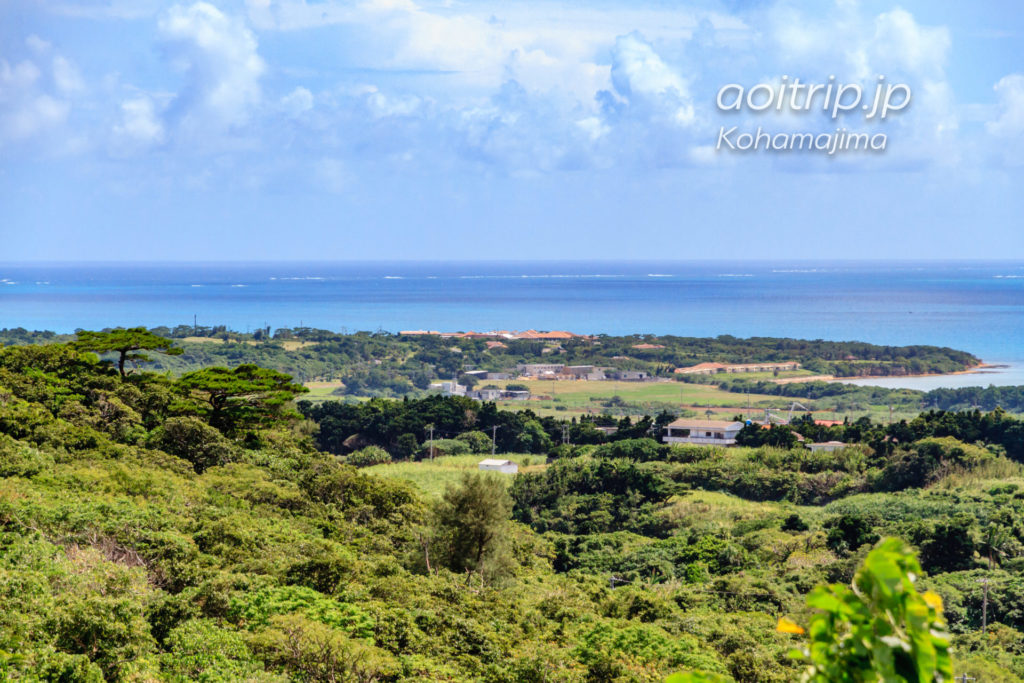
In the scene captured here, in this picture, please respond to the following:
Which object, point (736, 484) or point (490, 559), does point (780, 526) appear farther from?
point (490, 559)

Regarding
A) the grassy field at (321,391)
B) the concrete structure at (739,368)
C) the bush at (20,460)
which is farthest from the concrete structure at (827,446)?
the concrete structure at (739,368)

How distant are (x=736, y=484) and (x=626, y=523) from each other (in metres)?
4.55

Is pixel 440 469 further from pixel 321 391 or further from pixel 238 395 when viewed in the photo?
pixel 321 391

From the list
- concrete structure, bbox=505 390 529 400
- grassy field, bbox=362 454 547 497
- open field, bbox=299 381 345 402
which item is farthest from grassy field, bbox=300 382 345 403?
grassy field, bbox=362 454 547 497

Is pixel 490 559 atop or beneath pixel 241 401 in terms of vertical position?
beneath

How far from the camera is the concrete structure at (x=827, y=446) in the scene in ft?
108

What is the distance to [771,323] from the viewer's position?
349 ft

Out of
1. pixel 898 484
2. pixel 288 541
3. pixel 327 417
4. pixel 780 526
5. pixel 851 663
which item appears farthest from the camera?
pixel 327 417

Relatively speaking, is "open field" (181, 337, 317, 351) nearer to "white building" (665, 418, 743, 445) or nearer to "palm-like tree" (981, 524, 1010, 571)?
"white building" (665, 418, 743, 445)

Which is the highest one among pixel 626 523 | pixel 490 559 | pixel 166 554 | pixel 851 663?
pixel 851 663

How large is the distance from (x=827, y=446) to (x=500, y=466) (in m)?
11.3

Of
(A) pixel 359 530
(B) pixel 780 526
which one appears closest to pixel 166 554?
(A) pixel 359 530

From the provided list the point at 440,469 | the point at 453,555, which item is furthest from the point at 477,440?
the point at 453,555

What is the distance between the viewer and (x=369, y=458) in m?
34.8
